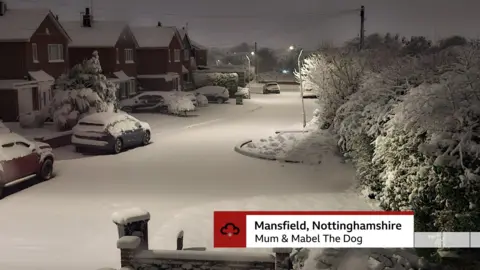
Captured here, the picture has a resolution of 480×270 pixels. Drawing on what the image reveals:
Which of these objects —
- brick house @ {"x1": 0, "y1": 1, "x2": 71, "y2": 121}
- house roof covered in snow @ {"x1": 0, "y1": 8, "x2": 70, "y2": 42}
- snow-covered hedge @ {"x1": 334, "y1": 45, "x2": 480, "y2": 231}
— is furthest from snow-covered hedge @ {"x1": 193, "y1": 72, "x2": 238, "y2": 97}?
snow-covered hedge @ {"x1": 334, "y1": 45, "x2": 480, "y2": 231}

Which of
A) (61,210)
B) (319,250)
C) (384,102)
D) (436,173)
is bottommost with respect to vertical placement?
(61,210)

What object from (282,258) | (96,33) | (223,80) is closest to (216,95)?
(223,80)

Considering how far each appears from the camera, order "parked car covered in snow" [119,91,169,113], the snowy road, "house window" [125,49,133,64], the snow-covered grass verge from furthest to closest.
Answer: "house window" [125,49,133,64] < "parked car covered in snow" [119,91,169,113] < the snow-covered grass verge < the snowy road

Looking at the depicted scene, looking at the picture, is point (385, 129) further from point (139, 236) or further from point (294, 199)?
point (139, 236)

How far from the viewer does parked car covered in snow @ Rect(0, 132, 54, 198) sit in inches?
552

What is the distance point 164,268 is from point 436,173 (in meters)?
5.02

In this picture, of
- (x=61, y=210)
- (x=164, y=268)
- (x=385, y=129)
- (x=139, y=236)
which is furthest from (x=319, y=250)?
(x=61, y=210)

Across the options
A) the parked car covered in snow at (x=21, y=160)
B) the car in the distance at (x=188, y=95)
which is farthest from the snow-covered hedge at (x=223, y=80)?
the parked car covered in snow at (x=21, y=160)

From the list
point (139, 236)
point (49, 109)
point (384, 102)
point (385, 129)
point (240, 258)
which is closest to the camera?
point (240, 258)

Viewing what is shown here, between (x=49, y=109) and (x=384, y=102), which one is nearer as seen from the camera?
(x=384, y=102)

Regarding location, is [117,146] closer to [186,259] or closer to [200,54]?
[186,259]

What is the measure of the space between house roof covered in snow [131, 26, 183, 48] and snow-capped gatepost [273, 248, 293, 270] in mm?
39396

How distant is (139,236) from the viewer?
8117mm
